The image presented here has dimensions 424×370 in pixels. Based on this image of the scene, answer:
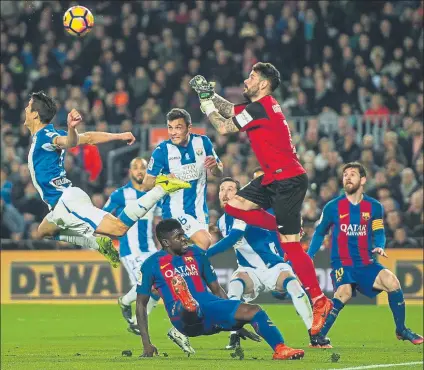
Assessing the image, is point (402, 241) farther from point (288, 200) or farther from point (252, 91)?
point (252, 91)

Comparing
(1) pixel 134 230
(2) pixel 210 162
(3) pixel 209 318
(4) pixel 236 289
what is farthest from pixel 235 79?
(3) pixel 209 318

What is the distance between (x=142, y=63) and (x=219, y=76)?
2.13 metres

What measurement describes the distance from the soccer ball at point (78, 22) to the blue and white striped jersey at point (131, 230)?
106 inches

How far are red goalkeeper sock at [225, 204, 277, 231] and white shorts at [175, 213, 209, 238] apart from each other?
68.6 inches

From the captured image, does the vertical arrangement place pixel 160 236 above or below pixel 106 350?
above

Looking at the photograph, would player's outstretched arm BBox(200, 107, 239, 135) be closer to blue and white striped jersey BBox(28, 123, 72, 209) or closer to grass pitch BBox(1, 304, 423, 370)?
blue and white striped jersey BBox(28, 123, 72, 209)

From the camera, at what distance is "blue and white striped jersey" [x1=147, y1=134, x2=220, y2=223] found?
14.0 m

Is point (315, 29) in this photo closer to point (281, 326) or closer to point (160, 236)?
point (281, 326)

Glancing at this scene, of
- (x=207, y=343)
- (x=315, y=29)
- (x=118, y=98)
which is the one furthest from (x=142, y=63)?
(x=207, y=343)

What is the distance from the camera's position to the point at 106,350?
1365 cm

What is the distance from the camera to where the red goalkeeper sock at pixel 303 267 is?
39.3 ft

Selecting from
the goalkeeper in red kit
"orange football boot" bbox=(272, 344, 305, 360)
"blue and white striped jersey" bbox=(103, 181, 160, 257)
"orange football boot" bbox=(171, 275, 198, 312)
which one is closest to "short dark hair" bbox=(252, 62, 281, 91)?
the goalkeeper in red kit

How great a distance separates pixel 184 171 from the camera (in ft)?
46.1

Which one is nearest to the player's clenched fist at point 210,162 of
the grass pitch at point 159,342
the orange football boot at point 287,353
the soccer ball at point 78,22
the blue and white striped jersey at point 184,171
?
the blue and white striped jersey at point 184,171
